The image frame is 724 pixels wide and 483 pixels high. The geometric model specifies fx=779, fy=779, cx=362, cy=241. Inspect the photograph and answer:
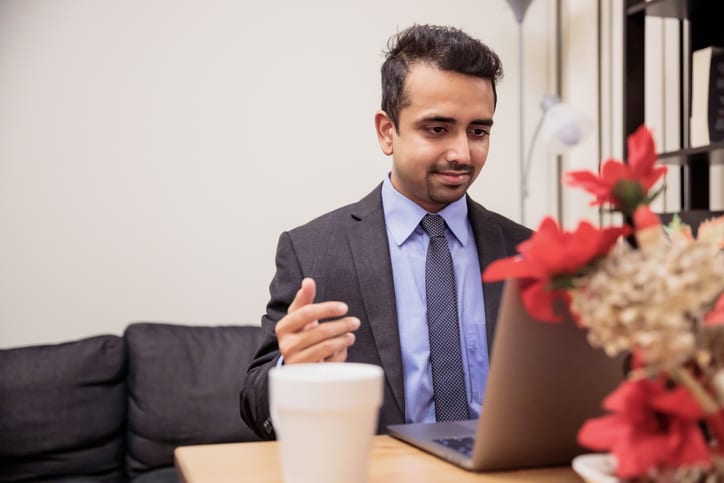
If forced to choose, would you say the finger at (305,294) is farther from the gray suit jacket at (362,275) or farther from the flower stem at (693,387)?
the flower stem at (693,387)

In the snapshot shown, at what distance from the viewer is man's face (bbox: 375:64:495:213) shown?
Answer: 69.9 inches

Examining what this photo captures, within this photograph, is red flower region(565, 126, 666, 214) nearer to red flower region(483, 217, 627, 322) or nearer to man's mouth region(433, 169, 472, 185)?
red flower region(483, 217, 627, 322)

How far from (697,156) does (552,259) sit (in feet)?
6.34

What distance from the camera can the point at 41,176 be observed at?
2.79 meters

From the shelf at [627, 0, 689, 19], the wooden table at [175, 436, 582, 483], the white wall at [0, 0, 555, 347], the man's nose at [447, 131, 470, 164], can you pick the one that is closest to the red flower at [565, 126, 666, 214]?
the wooden table at [175, 436, 582, 483]

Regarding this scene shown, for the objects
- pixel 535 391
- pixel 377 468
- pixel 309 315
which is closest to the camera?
pixel 535 391

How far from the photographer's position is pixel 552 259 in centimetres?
62

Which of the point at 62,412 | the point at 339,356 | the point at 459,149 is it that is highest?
the point at 459,149

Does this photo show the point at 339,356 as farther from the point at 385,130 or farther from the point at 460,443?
the point at 385,130

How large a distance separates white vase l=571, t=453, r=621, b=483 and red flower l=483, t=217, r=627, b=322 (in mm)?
147

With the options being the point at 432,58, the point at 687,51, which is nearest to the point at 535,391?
the point at 432,58

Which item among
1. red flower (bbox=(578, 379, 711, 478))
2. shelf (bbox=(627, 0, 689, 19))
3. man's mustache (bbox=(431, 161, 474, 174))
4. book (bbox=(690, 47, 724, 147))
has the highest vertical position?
shelf (bbox=(627, 0, 689, 19))

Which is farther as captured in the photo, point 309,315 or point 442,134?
point 442,134

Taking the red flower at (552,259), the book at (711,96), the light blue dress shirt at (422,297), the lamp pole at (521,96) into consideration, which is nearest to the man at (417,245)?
the light blue dress shirt at (422,297)
